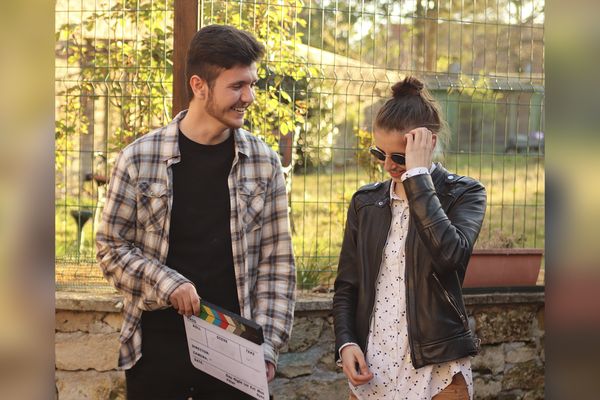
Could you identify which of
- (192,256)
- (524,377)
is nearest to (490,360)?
(524,377)

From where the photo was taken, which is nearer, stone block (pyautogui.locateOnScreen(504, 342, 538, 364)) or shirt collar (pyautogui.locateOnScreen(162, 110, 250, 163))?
shirt collar (pyautogui.locateOnScreen(162, 110, 250, 163))

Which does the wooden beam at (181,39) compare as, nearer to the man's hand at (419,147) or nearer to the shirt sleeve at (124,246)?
the shirt sleeve at (124,246)

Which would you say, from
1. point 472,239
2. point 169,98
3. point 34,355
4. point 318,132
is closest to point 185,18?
point 169,98

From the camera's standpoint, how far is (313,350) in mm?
4938

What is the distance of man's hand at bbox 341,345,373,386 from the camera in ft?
8.25

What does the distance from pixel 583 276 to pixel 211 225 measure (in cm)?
223

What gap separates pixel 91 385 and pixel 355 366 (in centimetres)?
260

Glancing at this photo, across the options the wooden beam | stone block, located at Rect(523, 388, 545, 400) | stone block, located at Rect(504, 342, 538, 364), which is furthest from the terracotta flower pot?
the wooden beam

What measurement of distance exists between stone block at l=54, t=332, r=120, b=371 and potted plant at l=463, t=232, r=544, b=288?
218cm

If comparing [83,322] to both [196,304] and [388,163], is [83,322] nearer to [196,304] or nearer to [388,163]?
[196,304]

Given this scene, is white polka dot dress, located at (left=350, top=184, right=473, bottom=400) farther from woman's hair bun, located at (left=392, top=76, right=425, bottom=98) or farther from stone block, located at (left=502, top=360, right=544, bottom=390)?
stone block, located at (left=502, top=360, right=544, bottom=390)

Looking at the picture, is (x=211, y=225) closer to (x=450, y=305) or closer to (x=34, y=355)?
(x=450, y=305)

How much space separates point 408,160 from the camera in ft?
8.13

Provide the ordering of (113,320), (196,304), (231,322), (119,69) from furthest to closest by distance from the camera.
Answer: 1. (119,69)
2. (113,320)
3. (196,304)
4. (231,322)
